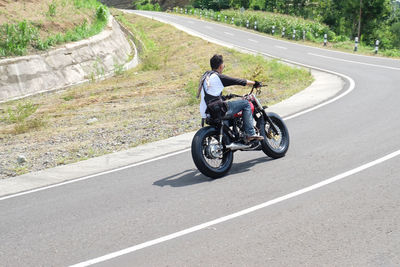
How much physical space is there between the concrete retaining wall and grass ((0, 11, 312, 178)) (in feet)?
1.89

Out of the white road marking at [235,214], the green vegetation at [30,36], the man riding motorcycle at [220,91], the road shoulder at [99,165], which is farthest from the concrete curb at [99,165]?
the green vegetation at [30,36]

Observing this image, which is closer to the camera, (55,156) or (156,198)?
(156,198)

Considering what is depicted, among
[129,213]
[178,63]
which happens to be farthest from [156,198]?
[178,63]

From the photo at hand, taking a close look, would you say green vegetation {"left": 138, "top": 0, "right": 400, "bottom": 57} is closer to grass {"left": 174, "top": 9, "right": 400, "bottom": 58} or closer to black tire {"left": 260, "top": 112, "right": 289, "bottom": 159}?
grass {"left": 174, "top": 9, "right": 400, "bottom": 58}

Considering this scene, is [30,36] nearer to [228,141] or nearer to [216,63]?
[216,63]

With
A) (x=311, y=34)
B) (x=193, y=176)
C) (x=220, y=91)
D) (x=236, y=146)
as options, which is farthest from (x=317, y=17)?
(x=193, y=176)

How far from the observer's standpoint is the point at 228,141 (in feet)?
26.7

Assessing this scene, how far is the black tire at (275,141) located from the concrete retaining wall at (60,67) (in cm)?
1234

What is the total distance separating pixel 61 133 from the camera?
12.9m

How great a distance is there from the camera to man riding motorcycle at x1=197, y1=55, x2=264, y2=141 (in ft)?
26.3

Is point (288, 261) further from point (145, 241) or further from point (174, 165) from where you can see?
point (174, 165)

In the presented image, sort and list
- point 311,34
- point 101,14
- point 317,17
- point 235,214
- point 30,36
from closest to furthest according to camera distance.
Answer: point 235,214 → point 30,36 → point 101,14 → point 311,34 → point 317,17

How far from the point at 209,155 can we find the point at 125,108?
336 inches

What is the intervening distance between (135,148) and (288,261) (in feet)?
20.7
